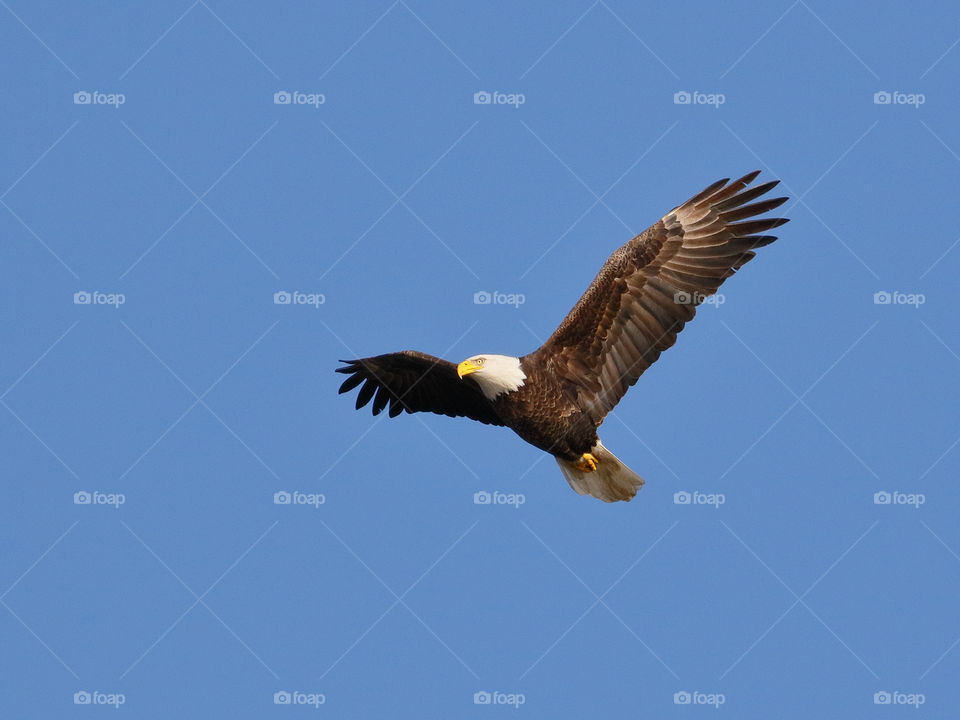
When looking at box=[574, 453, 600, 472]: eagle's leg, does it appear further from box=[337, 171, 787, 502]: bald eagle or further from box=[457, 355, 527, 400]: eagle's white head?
box=[457, 355, 527, 400]: eagle's white head

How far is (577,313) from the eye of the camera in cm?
1697

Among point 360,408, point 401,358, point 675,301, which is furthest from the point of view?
point 360,408

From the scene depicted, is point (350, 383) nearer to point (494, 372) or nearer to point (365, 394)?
point (365, 394)

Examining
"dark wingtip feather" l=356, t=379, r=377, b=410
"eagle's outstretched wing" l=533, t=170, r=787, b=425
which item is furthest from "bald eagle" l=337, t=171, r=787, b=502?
"dark wingtip feather" l=356, t=379, r=377, b=410

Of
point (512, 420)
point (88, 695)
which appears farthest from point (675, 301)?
point (88, 695)

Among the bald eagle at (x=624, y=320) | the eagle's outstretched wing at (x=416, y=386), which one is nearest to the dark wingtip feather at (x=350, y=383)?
the eagle's outstretched wing at (x=416, y=386)

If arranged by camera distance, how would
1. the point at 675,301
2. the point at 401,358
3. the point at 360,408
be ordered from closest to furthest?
the point at 675,301
the point at 401,358
the point at 360,408

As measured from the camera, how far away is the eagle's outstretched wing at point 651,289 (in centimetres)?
1684

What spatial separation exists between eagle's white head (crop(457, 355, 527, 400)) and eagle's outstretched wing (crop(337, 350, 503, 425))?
1.24ft

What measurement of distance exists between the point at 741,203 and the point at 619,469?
3.08 metres

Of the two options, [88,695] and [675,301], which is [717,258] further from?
[88,695]

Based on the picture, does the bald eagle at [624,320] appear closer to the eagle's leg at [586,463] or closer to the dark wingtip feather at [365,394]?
the eagle's leg at [586,463]

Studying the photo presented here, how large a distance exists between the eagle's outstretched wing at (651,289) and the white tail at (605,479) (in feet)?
3.18

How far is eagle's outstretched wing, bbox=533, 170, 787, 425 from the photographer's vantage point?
55.3 ft
